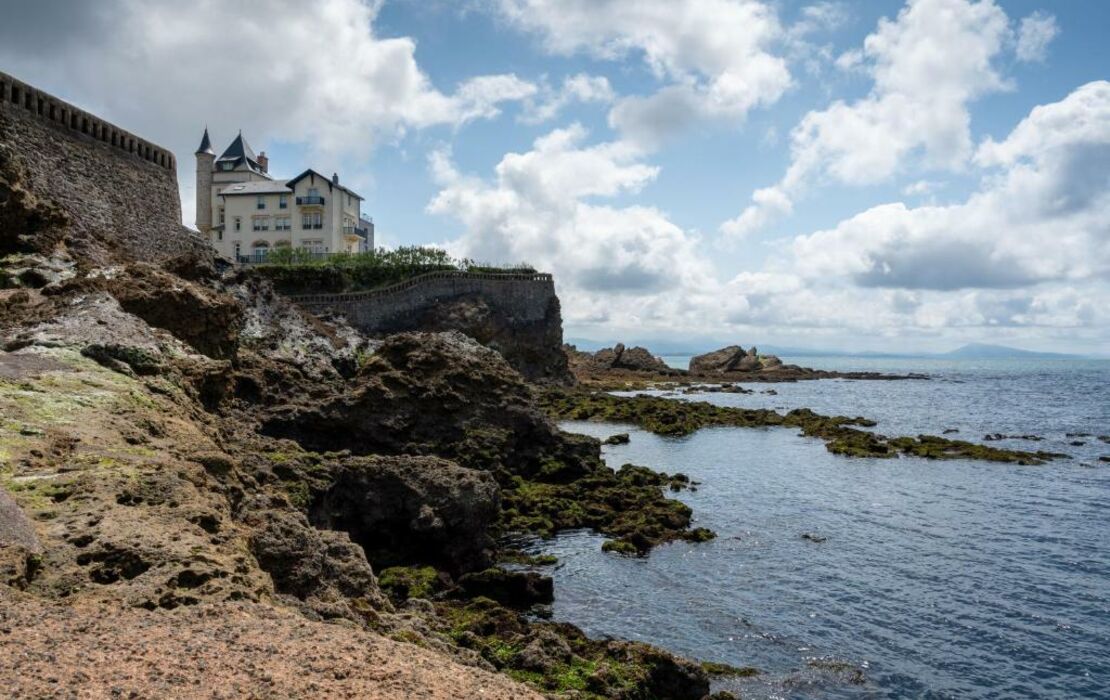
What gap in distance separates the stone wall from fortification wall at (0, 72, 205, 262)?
23.7 meters

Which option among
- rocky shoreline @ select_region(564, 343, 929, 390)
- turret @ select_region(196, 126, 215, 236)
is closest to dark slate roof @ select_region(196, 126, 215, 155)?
turret @ select_region(196, 126, 215, 236)

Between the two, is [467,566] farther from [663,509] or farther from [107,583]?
[107,583]

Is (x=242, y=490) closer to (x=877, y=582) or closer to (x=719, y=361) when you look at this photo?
(x=877, y=582)

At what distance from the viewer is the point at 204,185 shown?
9250 centimetres

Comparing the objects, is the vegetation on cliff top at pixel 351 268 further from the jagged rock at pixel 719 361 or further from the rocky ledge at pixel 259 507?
the jagged rock at pixel 719 361

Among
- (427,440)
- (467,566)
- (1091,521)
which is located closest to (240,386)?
(427,440)

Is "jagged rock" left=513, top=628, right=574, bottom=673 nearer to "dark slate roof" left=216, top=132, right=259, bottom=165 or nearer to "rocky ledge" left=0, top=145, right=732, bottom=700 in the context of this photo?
"rocky ledge" left=0, top=145, right=732, bottom=700

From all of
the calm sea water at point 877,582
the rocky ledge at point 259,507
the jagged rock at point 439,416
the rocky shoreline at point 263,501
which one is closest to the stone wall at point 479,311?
the rocky shoreline at point 263,501

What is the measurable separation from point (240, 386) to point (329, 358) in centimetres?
1182

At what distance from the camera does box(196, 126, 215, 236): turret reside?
90375 millimetres

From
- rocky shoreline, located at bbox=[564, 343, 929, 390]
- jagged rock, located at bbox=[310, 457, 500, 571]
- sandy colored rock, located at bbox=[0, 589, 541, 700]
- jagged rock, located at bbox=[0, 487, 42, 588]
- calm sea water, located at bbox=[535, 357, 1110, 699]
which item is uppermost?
rocky shoreline, located at bbox=[564, 343, 929, 390]

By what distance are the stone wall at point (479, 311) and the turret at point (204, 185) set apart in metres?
32.7

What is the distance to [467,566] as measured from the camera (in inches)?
812

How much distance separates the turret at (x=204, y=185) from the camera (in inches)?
3558
